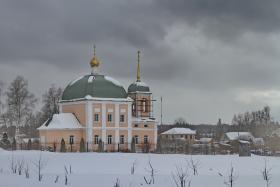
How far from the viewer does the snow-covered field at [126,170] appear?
27.9 meters

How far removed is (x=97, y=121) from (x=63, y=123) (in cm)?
302

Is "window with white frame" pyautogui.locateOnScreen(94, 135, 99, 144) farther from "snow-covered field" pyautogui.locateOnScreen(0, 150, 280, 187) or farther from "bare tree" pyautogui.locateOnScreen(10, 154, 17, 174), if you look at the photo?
"bare tree" pyautogui.locateOnScreen(10, 154, 17, 174)

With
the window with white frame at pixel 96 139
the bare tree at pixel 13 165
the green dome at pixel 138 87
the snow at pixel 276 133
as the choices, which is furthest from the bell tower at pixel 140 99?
the snow at pixel 276 133

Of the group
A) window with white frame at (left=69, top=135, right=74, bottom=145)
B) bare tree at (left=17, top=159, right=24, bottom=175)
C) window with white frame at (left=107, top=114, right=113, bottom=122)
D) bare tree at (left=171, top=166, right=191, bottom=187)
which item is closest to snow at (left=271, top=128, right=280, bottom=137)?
window with white frame at (left=107, top=114, right=113, bottom=122)

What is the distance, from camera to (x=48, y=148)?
165ft

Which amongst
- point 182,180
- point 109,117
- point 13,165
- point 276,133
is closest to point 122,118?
point 109,117

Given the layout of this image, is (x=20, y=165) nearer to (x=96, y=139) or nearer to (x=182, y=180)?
(x=182, y=180)

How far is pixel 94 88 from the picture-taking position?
179ft

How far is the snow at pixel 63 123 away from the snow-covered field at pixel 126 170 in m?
12.5

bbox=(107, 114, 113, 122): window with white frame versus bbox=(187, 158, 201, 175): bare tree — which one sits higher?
bbox=(107, 114, 113, 122): window with white frame

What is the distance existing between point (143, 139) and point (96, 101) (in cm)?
602

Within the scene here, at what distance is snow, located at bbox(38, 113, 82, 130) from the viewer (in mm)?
52719

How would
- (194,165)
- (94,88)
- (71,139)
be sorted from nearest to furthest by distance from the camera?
(194,165), (71,139), (94,88)

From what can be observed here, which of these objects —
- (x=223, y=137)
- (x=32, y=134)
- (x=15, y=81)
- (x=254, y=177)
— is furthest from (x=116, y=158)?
(x=223, y=137)
